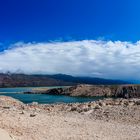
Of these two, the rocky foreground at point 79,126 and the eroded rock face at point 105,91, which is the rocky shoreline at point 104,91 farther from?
the rocky foreground at point 79,126

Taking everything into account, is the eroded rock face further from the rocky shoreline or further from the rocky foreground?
the rocky foreground

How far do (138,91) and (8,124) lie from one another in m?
117

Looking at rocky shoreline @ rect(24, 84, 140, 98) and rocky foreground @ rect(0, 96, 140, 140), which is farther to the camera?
rocky shoreline @ rect(24, 84, 140, 98)

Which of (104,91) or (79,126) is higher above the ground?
(104,91)

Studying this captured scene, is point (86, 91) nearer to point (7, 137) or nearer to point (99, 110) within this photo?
point (99, 110)

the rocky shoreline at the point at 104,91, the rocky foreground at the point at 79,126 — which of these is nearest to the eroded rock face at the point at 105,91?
the rocky shoreline at the point at 104,91

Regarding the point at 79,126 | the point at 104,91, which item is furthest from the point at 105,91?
the point at 79,126

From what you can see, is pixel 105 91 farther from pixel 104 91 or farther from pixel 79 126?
pixel 79 126

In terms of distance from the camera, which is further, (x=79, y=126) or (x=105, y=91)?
(x=105, y=91)

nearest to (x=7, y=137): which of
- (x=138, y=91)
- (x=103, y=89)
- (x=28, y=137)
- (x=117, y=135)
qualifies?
(x=28, y=137)

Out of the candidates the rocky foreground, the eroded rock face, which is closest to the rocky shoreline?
the eroded rock face

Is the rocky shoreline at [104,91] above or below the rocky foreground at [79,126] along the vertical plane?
above

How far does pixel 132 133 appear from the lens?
873 inches

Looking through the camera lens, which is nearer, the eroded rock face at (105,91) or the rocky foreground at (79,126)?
the rocky foreground at (79,126)
